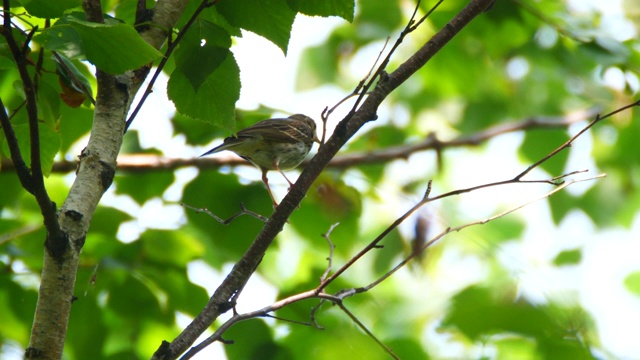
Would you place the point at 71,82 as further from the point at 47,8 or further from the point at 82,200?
the point at 82,200

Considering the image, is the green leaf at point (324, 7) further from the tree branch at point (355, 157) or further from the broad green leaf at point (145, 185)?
Result: the broad green leaf at point (145, 185)

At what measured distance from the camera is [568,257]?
4719 mm

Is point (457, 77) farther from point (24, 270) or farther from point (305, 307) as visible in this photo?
point (24, 270)

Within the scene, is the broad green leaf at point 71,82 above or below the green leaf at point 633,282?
below

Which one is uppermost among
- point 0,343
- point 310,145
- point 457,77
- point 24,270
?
point 457,77

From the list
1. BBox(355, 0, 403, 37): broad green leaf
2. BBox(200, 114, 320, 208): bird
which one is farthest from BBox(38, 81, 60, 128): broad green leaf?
BBox(355, 0, 403, 37): broad green leaf

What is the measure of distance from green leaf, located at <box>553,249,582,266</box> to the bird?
1.90m

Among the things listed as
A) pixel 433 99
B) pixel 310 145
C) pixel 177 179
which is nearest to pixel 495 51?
pixel 310 145

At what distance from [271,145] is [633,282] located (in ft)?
7.33

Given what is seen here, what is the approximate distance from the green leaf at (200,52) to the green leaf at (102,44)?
28 centimetres

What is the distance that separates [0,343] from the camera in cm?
397

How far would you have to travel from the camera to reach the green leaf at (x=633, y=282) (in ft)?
13.2

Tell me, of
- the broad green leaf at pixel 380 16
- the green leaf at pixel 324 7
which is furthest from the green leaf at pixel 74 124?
the broad green leaf at pixel 380 16

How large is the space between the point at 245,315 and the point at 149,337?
5.65 ft
